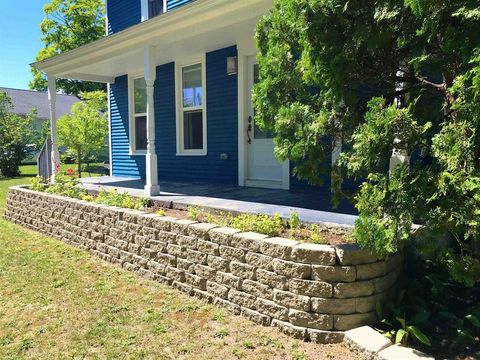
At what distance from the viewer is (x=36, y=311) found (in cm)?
354

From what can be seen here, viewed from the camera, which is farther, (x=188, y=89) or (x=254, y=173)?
(x=188, y=89)

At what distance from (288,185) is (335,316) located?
3649 mm

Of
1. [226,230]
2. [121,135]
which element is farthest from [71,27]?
[226,230]

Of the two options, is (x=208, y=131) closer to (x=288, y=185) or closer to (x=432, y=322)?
(x=288, y=185)

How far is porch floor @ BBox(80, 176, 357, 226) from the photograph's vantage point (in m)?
4.18

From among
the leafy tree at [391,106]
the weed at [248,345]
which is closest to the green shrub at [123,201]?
the leafy tree at [391,106]

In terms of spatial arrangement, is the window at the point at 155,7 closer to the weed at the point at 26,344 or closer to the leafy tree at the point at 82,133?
the leafy tree at the point at 82,133

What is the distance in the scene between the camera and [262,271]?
3.20 meters

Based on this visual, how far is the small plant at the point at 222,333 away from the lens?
300 centimetres

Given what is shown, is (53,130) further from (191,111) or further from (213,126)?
(213,126)

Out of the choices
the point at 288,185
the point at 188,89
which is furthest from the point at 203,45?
the point at 288,185

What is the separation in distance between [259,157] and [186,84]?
2.63 meters

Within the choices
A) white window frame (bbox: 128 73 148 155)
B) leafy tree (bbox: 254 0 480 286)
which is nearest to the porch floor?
leafy tree (bbox: 254 0 480 286)

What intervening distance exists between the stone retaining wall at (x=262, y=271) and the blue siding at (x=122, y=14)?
246 inches
